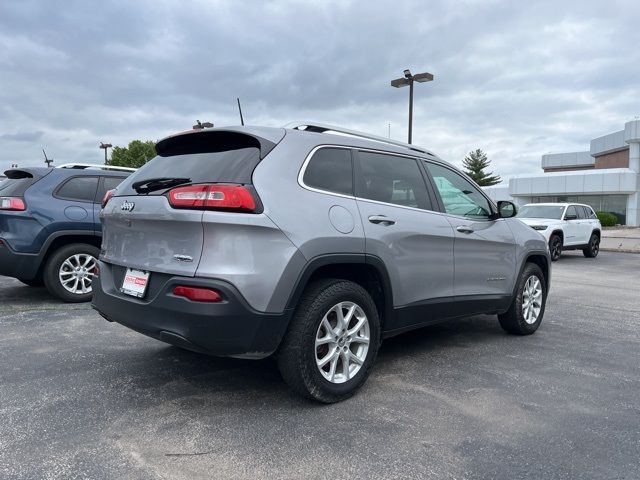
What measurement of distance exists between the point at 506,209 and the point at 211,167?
297 cm

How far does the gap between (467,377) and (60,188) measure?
207 inches

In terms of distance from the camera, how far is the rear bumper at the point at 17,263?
19.5ft

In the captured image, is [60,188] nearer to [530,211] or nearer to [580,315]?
[580,315]

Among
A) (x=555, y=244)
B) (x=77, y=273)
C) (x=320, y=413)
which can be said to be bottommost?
(x=320, y=413)

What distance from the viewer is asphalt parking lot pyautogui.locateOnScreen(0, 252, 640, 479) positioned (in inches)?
104

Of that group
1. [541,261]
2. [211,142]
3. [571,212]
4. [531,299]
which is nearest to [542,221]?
[571,212]

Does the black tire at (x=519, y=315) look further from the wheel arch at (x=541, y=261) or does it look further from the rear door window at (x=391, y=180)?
the rear door window at (x=391, y=180)

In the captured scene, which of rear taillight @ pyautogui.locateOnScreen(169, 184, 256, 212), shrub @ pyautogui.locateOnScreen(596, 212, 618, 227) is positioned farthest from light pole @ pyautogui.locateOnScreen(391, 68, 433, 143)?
shrub @ pyautogui.locateOnScreen(596, 212, 618, 227)

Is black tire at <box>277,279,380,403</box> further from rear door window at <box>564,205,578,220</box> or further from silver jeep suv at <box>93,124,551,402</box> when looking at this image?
rear door window at <box>564,205,578,220</box>

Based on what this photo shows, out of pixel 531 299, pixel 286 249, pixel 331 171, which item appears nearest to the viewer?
pixel 286 249

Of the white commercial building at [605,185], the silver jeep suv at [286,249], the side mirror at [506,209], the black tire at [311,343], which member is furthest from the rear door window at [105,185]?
the white commercial building at [605,185]

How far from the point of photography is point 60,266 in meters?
6.31

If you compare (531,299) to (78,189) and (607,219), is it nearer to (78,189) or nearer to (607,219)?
(78,189)

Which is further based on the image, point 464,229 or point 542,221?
point 542,221
